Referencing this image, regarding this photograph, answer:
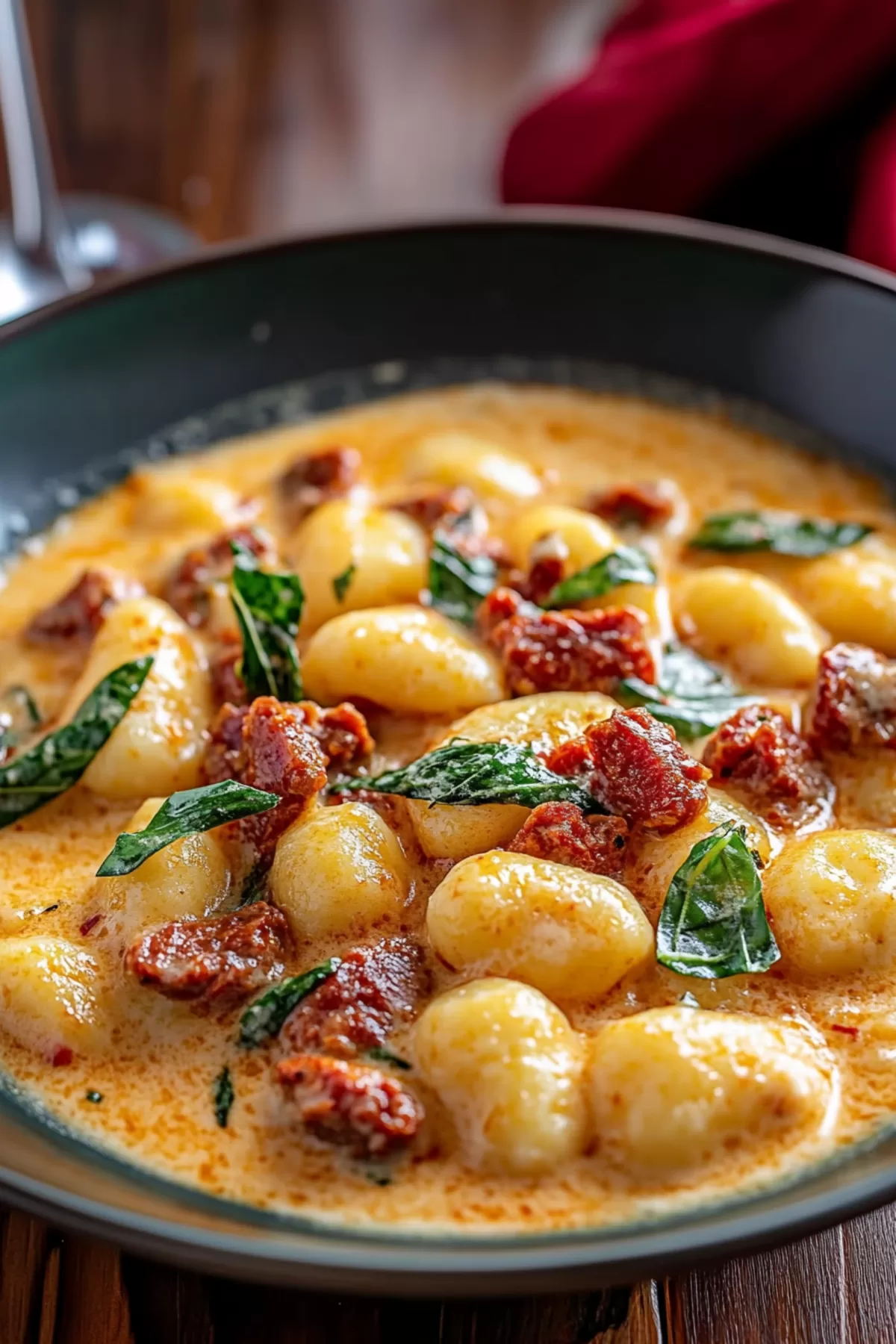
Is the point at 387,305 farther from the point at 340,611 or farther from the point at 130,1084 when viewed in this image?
the point at 130,1084

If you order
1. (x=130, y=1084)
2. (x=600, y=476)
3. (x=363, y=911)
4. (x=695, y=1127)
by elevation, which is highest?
(x=600, y=476)

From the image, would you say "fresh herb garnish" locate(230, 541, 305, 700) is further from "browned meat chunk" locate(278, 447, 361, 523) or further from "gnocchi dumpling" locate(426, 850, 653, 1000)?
"gnocchi dumpling" locate(426, 850, 653, 1000)

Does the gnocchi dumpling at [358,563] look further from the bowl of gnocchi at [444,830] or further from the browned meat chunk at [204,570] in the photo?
the browned meat chunk at [204,570]

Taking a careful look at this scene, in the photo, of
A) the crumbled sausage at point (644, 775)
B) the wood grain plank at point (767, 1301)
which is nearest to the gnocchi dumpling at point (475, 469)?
the crumbled sausage at point (644, 775)

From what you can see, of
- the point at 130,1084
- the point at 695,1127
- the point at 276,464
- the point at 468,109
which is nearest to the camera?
the point at 695,1127

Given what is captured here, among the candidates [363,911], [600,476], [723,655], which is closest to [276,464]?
[600,476]

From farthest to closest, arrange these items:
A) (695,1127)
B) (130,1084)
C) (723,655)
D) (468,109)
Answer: (468,109), (723,655), (130,1084), (695,1127)

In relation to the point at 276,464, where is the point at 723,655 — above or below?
below
